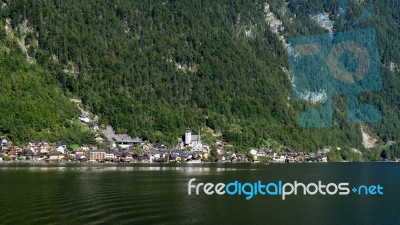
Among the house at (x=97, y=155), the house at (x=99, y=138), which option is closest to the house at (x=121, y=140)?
the house at (x=99, y=138)

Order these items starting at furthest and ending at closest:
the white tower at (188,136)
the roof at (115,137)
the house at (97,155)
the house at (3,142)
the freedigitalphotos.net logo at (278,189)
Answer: the white tower at (188,136), the roof at (115,137), the house at (97,155), the house at (3,142), the freedigitalphotos.net logo at (278,189)

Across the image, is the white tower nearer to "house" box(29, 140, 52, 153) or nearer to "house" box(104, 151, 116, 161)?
"house" box(104, 151, 116, 161)

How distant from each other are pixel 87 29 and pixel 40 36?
879 inches

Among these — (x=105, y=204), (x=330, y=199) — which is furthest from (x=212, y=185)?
(x=105, y=204)

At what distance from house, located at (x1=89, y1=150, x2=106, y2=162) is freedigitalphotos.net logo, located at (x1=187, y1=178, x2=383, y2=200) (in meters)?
81.7

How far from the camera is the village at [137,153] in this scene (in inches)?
5556

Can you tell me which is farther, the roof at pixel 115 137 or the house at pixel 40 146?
the roof at pixel 115 137

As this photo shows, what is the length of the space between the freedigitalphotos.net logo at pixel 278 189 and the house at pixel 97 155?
268ft

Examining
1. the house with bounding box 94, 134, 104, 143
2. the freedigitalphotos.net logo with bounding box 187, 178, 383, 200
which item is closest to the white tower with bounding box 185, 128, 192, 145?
the house with bounding box 94, 134, 104, 143

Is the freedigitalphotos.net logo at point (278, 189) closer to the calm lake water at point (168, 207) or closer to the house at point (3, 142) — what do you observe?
the calm lake water at point (168, 207)

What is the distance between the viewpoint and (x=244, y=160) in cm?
17700

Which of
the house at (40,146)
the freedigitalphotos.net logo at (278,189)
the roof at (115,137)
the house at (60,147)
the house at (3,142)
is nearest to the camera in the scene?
the freedigitalphotos.net logo at (278,189)

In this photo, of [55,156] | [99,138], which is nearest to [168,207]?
[55,156]

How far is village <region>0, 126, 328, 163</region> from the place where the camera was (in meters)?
141
